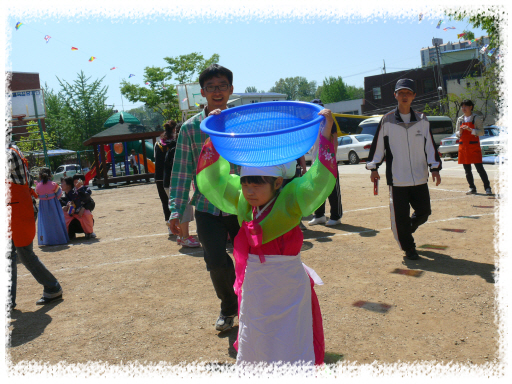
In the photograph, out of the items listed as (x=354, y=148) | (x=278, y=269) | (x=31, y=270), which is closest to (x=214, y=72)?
(x=278, y=269)

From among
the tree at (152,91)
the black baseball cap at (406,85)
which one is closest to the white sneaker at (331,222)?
the black baseball cap at (406,85)

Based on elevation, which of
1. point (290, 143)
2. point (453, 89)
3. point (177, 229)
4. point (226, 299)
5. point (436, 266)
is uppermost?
point (453, 89)

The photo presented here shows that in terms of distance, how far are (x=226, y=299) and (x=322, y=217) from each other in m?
4.90

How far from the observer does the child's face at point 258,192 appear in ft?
8.87

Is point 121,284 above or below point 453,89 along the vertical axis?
below

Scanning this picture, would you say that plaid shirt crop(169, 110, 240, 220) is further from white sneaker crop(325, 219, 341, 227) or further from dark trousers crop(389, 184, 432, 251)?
white sneaker crop(325, 219, 341, 227)

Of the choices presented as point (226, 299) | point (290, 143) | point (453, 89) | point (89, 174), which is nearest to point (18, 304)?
point (226, 299)

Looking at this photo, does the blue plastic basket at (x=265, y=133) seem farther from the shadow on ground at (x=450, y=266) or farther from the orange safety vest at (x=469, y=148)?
the orange safety vest at (x=469, y=148)

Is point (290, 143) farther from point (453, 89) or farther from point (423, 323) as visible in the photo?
point (453, 89)

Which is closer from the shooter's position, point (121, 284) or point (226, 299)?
point (226, 299)

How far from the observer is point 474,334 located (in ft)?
11.4

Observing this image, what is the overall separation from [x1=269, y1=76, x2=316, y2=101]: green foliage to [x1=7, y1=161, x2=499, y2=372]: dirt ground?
12614 cm

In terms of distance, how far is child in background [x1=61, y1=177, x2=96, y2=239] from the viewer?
30.4ft

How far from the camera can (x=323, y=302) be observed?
441 centimetres
